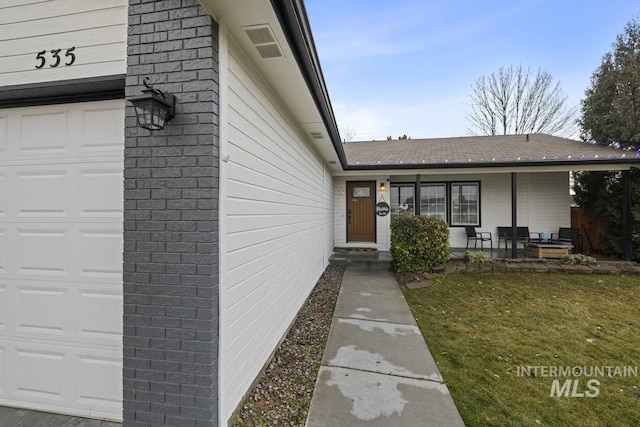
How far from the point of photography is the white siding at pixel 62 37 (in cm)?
194

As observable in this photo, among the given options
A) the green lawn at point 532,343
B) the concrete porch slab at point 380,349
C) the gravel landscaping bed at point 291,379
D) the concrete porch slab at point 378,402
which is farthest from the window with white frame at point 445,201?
the concrete porch slab at point 378,402

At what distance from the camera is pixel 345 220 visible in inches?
374

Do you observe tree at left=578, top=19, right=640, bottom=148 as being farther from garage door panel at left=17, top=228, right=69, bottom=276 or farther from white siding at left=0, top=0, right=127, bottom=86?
garage door panel at left=17, top=228, right=69, bottom=276

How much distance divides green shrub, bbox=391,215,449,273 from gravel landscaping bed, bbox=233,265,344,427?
281 centimetres

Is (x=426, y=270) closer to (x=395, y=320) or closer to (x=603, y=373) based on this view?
(x=395, y=320)

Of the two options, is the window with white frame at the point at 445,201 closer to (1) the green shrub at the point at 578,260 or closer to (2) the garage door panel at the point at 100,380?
(1) the green shrub at the point at 578,260

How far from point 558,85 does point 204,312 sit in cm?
2254

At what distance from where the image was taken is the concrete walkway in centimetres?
212

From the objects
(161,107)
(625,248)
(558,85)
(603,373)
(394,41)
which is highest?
(558,85)

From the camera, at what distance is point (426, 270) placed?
21.9 ft

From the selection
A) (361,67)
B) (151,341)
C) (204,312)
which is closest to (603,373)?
(204,312)

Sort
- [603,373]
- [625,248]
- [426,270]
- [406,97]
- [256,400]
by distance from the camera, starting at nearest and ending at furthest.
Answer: [256,400] → [603,373] → [426,270] → [625,248] → [406,97]

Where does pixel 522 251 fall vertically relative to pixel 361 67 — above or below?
below

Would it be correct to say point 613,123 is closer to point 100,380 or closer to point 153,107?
point 153,107
